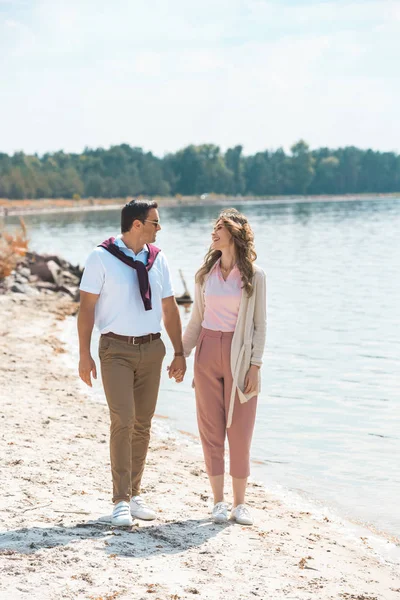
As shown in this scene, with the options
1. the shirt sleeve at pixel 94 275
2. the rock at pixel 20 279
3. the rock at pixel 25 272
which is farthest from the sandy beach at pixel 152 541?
the rock at pixel 25 272

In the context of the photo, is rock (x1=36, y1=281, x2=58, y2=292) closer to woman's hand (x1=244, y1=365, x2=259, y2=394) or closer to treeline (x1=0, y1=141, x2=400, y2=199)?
woman's hand (x1=244, y1=365, x2=259, y2=394)

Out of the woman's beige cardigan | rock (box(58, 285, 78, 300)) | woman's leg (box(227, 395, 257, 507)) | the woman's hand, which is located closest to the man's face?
the woman's beige cardigan

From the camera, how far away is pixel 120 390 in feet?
17.9

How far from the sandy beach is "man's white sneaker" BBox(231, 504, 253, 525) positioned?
0.25ft

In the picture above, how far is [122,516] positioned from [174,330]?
1300 mm

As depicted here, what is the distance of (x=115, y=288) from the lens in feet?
17.9

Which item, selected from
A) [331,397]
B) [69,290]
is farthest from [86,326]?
[69,290]

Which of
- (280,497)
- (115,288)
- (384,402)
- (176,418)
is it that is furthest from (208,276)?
(384,402)

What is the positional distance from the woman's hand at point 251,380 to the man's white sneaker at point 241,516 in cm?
94

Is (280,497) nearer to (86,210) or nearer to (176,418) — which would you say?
(176,418)

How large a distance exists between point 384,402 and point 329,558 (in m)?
6.80

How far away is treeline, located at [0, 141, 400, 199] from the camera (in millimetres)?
153625

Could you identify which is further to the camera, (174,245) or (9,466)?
(174,245)

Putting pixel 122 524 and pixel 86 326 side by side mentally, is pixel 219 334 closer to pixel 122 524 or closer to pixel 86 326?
pixel 86 326
